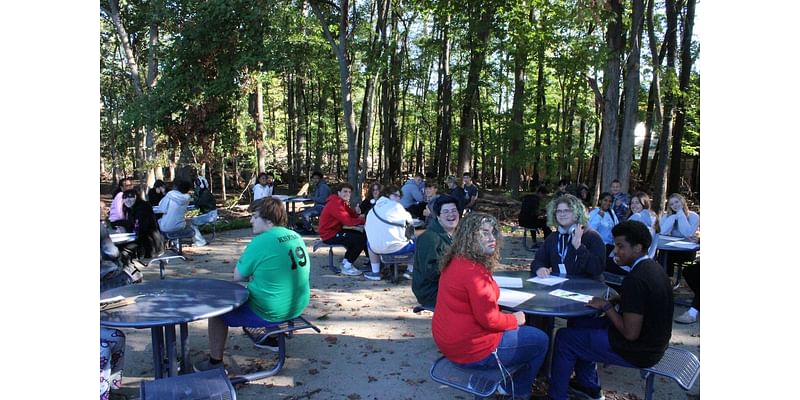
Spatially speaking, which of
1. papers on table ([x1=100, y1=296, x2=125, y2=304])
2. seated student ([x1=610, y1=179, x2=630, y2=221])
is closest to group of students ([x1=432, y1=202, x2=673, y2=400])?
papers on table ([x1=100, y1=296, x2=125, y2=304])

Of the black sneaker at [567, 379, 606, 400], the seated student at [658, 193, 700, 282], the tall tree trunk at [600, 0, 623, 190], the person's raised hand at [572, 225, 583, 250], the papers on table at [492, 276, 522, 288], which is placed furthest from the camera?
the tall tree trunk at [600, 0, 623, 190]

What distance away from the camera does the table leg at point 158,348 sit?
384cm

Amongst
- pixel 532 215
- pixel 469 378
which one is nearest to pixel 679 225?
pixel 532 215

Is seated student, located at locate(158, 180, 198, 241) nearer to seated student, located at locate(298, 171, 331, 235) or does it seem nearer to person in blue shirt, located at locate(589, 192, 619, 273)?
seated student, located at locate(298, 171, 331, 235)

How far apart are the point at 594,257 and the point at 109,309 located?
3801mm

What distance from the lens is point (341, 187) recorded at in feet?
28.3

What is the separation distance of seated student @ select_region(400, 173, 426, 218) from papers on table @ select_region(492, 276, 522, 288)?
7136mm

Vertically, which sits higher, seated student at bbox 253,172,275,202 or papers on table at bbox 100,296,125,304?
seated student at bbox 253,172,275,202

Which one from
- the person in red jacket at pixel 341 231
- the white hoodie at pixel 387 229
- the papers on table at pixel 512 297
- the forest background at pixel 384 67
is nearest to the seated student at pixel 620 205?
the forest background at pixel 384 67

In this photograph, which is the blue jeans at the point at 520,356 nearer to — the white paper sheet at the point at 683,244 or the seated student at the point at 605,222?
the white paper sheet at the point at 683,244

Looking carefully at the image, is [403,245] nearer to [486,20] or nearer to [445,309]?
[445,309]

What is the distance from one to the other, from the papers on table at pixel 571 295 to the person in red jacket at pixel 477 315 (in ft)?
1.45

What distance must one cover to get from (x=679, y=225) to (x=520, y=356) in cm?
478

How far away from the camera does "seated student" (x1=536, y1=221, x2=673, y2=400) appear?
3.30m
